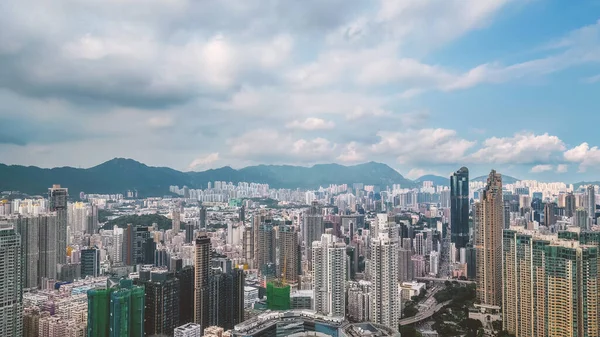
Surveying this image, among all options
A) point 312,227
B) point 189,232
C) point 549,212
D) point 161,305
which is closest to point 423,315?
point 161,305

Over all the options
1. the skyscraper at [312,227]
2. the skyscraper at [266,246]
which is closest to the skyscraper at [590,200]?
the skyscraper at [312,227]

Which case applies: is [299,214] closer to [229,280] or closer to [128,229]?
[128,229]

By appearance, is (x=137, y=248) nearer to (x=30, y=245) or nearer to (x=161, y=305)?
(x=30, y=245)

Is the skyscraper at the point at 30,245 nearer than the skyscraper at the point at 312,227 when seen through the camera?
Yes

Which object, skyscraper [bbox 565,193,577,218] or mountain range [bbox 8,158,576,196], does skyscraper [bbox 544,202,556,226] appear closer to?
skyscraper [bbox 565,193,577,218]

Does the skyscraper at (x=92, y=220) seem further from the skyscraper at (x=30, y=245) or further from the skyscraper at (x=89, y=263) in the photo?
the skyscraper at (x=30, y=245)

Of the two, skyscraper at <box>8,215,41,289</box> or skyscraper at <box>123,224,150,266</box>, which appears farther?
skyscraper at <box>123,224,150,266</box>

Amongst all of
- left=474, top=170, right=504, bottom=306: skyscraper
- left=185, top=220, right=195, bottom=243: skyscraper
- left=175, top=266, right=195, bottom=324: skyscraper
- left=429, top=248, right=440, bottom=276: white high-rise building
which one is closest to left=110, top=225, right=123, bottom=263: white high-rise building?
left=185, top=220, right=195, bottom=243: skyscraper
